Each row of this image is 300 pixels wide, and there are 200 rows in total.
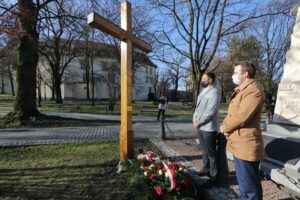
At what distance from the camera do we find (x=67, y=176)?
193 inches

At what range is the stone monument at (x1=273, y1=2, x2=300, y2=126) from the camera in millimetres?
6762

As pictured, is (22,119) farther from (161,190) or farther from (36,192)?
(161,190)

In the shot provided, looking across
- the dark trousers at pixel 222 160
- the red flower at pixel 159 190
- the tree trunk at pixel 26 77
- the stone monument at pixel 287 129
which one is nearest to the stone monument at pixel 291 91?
the stone monument at pixel 287 129

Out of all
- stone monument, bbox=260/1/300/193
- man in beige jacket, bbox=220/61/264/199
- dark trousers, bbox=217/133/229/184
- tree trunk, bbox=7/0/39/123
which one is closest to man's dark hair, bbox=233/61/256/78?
man in beige jacket, bbox=220/61/264/199

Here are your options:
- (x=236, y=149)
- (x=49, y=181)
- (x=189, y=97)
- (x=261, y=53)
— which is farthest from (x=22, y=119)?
(x=189, y=97)

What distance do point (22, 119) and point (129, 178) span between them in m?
9.28

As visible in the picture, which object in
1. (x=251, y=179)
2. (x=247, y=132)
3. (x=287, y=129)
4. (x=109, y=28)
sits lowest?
(x=251, y=179)

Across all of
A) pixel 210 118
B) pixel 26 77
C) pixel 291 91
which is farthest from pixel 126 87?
pixel 26 77

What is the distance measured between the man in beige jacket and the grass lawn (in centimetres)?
104

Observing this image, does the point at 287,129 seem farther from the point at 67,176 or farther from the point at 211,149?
the point at 67,176

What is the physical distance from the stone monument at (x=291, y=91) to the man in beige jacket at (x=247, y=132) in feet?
13.6

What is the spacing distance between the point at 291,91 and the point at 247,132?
4.48 meters

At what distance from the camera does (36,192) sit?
13.7 feet

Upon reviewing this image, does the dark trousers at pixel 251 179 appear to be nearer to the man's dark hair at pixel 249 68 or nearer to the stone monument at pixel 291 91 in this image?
the man's dark hair at pixel 249 68
